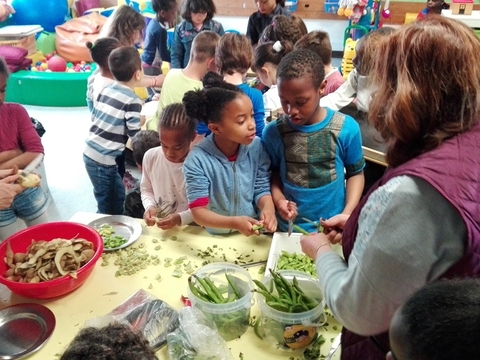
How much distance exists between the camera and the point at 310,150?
171cm

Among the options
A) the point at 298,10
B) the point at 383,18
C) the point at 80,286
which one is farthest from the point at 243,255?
the point at 298,10

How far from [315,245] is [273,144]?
0.70 metres

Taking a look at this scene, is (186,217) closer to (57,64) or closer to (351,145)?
(351,145)

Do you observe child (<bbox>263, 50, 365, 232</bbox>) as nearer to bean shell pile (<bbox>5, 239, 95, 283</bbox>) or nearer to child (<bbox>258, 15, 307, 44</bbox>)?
bean shell pile (<bbox>5, 239, 95, 283</bbox>)

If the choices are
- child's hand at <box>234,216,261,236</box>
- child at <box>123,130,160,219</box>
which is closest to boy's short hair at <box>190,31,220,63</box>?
child at <box>123,130,160,219</box>

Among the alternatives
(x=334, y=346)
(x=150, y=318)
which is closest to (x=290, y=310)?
(x=334, y=346)

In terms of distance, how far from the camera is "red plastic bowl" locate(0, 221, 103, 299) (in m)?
1.30

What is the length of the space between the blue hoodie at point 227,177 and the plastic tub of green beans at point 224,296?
378 millimetres

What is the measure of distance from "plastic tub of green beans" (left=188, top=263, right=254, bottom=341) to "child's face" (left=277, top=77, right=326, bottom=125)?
68 centimetres

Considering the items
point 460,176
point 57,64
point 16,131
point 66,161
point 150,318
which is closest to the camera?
point 460,176

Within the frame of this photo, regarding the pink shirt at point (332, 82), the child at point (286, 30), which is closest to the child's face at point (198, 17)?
the child at point (286, 30)

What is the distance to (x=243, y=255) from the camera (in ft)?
5.11

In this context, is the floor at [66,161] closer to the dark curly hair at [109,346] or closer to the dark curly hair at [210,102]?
the dark curly hair at [210,102]

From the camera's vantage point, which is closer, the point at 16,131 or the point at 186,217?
the point at 186,217
